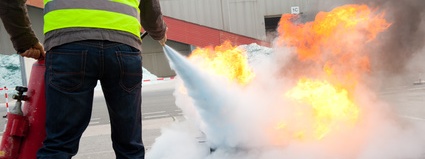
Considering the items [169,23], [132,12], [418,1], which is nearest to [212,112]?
[132,12]

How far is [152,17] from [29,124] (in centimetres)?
102

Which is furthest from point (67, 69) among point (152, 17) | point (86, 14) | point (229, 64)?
point (229, 64)

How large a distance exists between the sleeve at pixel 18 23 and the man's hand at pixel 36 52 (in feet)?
0.09

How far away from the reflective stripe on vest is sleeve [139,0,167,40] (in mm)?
429

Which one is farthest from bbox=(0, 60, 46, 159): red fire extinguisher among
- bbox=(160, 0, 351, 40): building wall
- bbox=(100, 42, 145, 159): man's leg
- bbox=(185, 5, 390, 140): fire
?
bbox=(160, 0, 351, 40): building wall

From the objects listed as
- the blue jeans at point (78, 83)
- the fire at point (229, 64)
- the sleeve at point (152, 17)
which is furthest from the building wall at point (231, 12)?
the blue jeans at point (78, 83)

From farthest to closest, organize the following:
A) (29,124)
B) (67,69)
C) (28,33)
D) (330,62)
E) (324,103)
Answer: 1. (330,62)
2. (324,103)
3. (29,124)
4. (28,33)
5. (67,69)

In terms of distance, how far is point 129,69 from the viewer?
2.19m

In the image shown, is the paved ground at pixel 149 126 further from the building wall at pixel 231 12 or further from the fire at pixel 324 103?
the building wall at pixel 231 12

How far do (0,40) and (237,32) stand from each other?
1390 cm

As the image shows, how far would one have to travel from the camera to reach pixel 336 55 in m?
4.49

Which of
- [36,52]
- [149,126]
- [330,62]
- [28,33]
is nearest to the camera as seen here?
[28,33]

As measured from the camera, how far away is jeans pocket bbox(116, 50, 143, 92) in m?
2.16

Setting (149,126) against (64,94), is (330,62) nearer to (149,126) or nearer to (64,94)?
(64,94)
